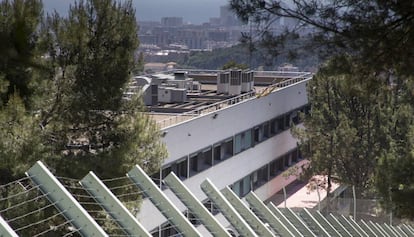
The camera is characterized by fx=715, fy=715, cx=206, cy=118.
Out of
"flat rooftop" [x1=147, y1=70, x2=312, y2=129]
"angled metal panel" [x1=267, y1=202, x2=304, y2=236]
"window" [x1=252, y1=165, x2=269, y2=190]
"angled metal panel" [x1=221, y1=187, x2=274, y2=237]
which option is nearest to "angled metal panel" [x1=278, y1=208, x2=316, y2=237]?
"angled metal panel" [x1=267, y1=202, x2=304, y2=236]

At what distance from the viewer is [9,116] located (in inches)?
383

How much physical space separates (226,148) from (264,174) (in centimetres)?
453

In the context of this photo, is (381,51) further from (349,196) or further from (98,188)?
(349,196)

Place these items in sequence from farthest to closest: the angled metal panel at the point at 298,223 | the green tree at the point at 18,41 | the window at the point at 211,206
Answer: the green tree at the point at 18,41
the angled metal panel at the point at 298,223
the window at the point at 211,206

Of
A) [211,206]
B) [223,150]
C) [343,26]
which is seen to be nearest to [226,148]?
[223,150]

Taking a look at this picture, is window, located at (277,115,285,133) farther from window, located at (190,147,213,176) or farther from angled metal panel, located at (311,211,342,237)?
angled metal panel, located at (311,211,342,237)

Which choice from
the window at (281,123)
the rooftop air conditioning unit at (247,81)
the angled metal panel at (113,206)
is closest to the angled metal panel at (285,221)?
the angled metal panel at (113,206)

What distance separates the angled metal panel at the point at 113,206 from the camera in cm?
425

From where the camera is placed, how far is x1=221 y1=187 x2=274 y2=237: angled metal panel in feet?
16.9

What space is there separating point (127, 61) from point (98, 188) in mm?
7670

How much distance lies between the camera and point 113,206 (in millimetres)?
4387

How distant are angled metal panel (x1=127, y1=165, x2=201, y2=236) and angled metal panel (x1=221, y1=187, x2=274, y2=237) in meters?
0.79

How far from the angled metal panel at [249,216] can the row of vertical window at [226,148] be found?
10.9 m

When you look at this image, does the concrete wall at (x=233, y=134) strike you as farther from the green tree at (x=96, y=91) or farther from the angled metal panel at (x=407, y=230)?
the angled metal panel at (x=407, y=230)
